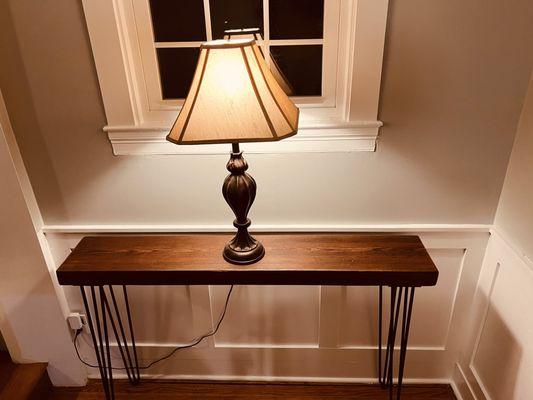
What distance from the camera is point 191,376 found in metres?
1.89

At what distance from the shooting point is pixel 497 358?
1.47m

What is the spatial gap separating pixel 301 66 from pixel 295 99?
0.12 metres

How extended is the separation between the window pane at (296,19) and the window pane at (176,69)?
290mm

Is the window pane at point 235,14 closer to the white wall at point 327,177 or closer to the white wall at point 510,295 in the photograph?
the white wall at point 327,177

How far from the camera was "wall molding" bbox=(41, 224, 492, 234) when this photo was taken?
1.47 m

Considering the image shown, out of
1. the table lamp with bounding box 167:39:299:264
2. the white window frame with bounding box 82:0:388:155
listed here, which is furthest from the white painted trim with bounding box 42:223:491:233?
the table lamp with bounding box 167:39:299:264

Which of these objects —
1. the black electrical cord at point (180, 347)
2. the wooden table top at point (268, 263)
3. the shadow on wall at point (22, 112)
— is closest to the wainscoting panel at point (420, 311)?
the wooden table top at point (268, 263)

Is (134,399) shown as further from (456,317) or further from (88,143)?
(456,317)

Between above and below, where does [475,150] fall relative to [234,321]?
above

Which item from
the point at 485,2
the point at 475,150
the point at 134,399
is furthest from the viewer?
the point at 134,399

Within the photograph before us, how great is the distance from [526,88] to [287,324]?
51.2 inches

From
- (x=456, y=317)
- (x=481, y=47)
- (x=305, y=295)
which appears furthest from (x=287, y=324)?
(x=481, y=47)

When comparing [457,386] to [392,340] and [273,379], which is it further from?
[273,379]

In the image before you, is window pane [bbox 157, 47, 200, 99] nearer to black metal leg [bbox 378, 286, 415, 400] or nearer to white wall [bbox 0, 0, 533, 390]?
white wall [bbox 0, 0, 533, 390]
